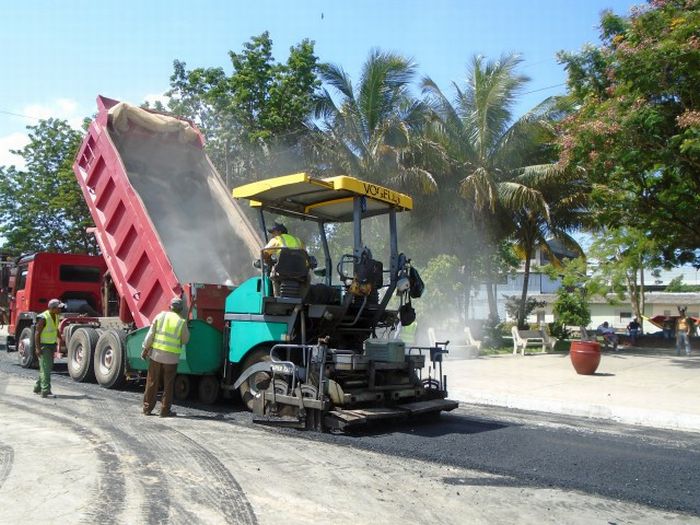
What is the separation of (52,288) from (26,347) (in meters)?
1.20

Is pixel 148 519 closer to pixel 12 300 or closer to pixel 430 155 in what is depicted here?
pixel 12 300

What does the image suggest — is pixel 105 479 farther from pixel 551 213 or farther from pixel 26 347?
pixel 551 213

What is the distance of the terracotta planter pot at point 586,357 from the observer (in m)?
12.7

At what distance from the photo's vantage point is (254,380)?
7445mm

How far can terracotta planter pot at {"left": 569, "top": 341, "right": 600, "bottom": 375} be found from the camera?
501 inches

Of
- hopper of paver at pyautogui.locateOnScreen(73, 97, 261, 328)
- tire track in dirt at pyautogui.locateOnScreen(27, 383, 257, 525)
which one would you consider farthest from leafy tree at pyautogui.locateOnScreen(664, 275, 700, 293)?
tire track in dirt at pyautogui.locateOnScreen(27, 383, 257, 525)

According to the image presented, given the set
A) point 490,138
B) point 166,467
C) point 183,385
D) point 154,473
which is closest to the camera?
point 154,473

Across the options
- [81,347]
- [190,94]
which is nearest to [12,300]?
[81,347]

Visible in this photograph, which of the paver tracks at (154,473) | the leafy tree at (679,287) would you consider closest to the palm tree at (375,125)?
the paver tracks at (154,473)

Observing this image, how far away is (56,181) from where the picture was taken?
22.5 meters

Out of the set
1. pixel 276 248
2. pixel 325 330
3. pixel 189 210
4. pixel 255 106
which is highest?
pixel 255 106

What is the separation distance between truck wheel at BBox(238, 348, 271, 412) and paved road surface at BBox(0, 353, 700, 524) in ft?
0.85

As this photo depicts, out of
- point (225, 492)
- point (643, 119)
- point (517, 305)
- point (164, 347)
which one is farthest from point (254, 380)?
point (517, 305)

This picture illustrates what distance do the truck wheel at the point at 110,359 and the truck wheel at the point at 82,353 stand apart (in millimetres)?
189
